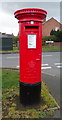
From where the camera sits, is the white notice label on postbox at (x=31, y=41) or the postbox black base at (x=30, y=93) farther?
the postbox black base at (x=30, y=93)

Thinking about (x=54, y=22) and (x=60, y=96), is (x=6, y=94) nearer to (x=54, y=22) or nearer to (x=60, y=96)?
(x=60, y=96)

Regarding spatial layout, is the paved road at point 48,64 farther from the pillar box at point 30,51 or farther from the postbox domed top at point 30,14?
the postbox domed top at point 30,14

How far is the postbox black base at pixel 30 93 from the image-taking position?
3365mm

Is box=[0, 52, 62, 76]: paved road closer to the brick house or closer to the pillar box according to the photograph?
the pillar box

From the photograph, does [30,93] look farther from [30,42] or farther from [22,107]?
[30,42]

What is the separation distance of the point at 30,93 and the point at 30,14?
1.72 meters

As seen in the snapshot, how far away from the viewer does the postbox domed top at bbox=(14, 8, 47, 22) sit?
122 inches

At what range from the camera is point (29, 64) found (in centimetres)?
333

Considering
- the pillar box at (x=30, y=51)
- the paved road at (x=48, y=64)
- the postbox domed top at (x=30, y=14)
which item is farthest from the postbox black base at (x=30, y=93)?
the paved road at (x=48, y=64)

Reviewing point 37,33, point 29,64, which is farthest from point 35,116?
point 37,33

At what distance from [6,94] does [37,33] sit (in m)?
1.94

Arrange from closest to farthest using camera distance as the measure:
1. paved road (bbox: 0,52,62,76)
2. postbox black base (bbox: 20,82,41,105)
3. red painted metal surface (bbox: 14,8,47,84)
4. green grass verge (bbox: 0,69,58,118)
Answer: green grass verge (bbox: 0,69,58,118), red painted metal surface (bbox: 14,8,47,84), postbox black base (bbox: 20,82,41,105), paved road (bbox: 0,52,62,76)

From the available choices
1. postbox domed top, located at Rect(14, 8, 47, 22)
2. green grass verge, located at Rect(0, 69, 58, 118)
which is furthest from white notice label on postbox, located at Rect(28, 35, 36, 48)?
green grass verge, located at Rect(0, 69, 58, 118)

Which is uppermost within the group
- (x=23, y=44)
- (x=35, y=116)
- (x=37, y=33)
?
(x=37, y=33)
